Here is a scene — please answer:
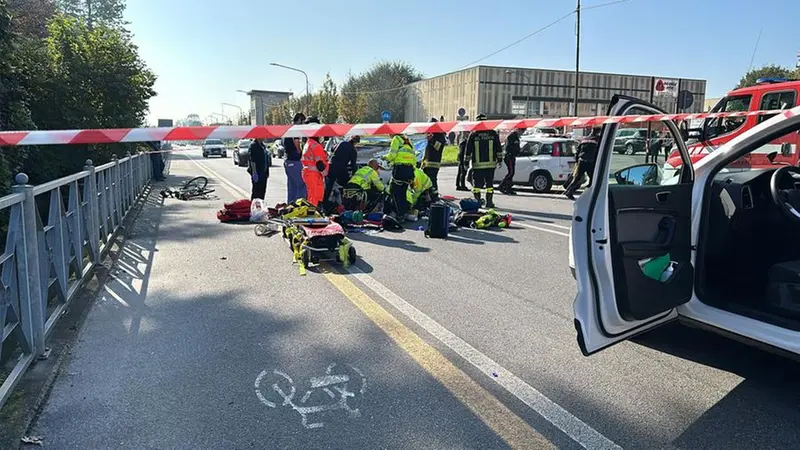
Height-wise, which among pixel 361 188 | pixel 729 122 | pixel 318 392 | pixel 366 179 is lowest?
pixel 318 392

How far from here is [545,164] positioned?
15.5 metres

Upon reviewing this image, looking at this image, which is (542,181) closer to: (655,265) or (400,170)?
(400,170)

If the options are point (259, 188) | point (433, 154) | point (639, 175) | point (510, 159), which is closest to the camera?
point (639, 175)

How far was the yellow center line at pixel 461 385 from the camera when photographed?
2.90 m

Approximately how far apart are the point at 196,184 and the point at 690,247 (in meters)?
13.8

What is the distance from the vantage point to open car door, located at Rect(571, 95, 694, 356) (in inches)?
130

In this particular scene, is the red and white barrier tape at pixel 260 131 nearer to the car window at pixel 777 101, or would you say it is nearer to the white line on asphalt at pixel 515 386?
the white line on asphalt at pixel 515 386

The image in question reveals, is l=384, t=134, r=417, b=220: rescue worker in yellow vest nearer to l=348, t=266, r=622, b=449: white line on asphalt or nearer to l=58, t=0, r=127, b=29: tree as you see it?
l=348, t=266, r=622, b=449: white line on asphalt

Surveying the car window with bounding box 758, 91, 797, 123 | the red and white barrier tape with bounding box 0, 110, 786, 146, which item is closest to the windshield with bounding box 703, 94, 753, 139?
the car window with bounding box 758, 91, 797, 123

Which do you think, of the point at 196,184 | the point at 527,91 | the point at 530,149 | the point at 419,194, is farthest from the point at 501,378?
the point at 527,91

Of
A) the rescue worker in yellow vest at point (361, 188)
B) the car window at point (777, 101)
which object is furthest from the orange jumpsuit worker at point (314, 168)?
the car window at point (777, 101)

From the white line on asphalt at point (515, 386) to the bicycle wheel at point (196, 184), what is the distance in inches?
431

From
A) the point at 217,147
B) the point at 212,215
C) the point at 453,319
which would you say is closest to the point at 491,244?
the point at 453,319

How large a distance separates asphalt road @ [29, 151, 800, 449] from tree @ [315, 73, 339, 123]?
1875 inches
